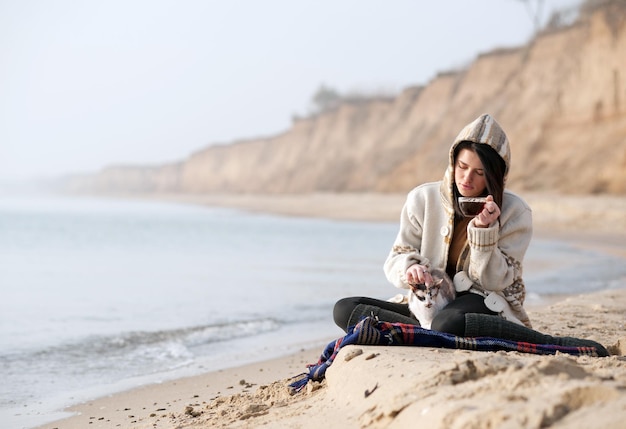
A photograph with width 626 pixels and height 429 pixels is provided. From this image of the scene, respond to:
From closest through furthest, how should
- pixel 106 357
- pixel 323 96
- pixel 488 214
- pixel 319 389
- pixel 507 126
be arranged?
pixel 319 389 → pixel 488 214 → pixel 106 357 → pixel 507 126 → pixel 323 96

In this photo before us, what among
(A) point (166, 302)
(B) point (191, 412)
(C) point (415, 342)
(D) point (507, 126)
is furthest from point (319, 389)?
Result: (D) point (507, 126)

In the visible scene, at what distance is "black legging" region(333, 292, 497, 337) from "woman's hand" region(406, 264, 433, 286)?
0.63ft

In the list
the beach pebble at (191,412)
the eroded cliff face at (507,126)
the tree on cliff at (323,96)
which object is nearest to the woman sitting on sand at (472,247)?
the beach pebble at (191,412)

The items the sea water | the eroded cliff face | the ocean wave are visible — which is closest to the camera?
the ocean wave

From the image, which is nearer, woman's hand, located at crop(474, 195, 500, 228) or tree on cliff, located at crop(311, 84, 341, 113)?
woman's hand, located at crop(474, 195, 500, 228)

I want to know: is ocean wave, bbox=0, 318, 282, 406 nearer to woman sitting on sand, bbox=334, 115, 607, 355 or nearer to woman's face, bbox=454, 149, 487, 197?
woman sitting on sand, bbox=334, 115, 607, 355

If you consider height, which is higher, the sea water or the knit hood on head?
the knit hood on head

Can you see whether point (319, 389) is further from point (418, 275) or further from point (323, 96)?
point (323, 96)

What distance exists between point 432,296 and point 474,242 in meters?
0.37

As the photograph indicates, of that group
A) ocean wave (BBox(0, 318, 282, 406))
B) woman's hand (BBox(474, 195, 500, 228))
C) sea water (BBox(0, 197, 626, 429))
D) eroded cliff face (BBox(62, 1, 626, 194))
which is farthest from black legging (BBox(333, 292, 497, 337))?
eroded cliff face (BBox(62, 1, 626, 194))

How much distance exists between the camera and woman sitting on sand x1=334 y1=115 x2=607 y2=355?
10.7ft

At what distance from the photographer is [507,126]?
94.7 feet

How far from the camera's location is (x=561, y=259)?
12.5 m

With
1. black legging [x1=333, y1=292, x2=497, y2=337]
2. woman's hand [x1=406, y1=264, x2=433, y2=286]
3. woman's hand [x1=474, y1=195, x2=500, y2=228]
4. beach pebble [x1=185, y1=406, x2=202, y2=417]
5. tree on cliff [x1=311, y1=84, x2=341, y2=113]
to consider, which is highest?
tree on cliff [x1=311, y1=84, x2=341, y2=113]
